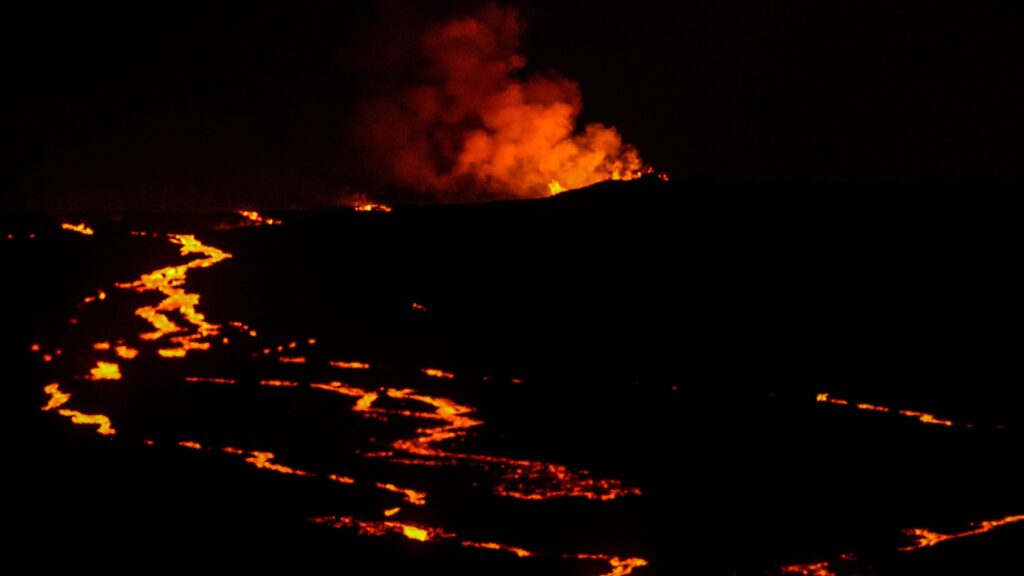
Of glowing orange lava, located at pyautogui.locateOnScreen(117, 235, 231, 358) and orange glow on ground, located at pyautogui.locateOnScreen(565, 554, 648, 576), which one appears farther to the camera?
glowing orange lava, located at pyautogui.locateOnScreen(117, 235, 231, 358)

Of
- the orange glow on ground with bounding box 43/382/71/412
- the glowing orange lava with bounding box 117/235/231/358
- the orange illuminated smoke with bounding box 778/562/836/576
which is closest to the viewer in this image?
the orange illuminated smoke with bounding box 778/562/836/576

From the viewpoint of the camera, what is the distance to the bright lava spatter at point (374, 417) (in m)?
7.36

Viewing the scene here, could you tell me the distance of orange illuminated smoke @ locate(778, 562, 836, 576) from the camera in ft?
22.2

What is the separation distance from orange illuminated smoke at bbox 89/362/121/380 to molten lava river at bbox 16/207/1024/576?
0.08ft

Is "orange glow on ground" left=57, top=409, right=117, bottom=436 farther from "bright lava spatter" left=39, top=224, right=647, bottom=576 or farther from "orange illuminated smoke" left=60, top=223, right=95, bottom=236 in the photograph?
"orange illuminated smoke" left=60, top=223, right=95, bottom=236

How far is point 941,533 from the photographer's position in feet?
23.9

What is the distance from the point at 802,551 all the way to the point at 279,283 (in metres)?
7.72

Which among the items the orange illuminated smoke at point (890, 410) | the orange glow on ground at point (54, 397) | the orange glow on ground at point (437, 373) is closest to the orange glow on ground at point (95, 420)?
the orange glow on ground at point (54, 397)

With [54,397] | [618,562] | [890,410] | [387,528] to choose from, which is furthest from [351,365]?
[890,410]

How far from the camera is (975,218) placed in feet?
43.2

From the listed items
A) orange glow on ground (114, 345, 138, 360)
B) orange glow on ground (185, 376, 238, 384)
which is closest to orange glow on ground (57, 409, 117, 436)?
orange glow on ground (185, 376, 238, 384)

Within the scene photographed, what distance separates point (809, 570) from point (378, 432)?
371cm

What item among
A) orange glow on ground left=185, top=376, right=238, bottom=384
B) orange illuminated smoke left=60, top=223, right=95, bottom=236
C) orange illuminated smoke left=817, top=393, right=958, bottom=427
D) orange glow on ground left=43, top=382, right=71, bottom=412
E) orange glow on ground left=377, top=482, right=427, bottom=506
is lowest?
orange glow on ground left=377, top=482, right=427, bottom=506

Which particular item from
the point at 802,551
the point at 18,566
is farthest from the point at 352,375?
the point at 802,551
